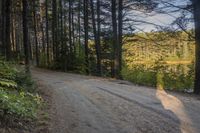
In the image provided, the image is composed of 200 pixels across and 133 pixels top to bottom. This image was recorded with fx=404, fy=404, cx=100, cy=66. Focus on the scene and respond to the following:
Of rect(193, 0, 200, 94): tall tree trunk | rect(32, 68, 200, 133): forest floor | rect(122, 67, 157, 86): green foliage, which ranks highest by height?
rect(193, 0, 200, 94): tall tree trunk

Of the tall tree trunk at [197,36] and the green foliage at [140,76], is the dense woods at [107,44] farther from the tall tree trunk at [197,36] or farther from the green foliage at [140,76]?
the tall tree trunk at [197,36]

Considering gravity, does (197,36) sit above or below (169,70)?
above

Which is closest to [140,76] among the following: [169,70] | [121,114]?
[169,70]

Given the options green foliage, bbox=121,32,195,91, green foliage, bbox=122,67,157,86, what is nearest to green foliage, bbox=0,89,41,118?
green foliage, bbox=121,32,195,91

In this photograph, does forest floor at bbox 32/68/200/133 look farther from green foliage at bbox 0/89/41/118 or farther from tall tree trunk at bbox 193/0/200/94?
tall tree trunk at bbox 193/0/200/94

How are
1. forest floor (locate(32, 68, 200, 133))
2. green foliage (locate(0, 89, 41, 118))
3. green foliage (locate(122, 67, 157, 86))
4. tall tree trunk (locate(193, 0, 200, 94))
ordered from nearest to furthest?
1. green foliage (locate(0, 89, 41, 118))
2. forest floor (locate(32, 68, 200, 133))
3. tall tree trunk (locate(193, 0, 200, 94))
4. green foliage (locate(122, 67, 157, 86))

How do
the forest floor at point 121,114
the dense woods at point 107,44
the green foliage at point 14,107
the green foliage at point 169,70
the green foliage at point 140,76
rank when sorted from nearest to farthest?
the green foliage at point 14,107, the forest floor at point 121,114, the green foliage at point 169,70, the green foliage at point 140,76, the dense woods at point 107,44

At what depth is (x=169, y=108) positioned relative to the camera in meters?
12.1

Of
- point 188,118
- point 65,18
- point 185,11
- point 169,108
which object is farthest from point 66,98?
point 65,18

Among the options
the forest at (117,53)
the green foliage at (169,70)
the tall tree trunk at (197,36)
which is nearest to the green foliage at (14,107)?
the forest at (117,53)

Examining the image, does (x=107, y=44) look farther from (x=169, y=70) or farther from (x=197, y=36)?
(x=197, y=36)

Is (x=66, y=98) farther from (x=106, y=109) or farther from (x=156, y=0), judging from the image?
(x=156, y=0)

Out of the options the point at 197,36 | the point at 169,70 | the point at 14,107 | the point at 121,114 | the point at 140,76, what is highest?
the point at 197,36

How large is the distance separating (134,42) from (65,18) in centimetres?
1395
